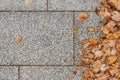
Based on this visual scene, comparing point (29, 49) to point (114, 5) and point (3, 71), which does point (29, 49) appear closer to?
point (3, 71)

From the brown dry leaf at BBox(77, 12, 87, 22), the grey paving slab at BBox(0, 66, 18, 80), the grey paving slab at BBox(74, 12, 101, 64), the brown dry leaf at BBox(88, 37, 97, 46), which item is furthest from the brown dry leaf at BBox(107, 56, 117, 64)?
the grey paving slab at BBox(0, 66, 18, 80)

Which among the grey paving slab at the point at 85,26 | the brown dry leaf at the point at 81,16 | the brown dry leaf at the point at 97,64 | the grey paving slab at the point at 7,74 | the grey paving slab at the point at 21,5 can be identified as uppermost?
the grey paving slab at the point at 21,5

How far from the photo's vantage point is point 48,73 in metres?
3.64

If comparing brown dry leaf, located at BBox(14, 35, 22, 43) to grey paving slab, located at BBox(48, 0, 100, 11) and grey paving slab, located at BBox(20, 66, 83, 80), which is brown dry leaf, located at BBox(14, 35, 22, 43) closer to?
grey paving slab, located at BBox(20, 66, 83, 80)

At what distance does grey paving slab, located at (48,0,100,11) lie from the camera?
3.62 m

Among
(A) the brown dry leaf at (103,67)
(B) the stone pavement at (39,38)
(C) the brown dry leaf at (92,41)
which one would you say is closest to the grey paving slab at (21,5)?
(B) the stone pavement at (39,38)

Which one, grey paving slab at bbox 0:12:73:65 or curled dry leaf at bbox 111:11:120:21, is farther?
grey paving slab at bbox 0:12:73:65

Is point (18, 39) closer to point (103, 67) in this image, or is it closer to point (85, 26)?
point (85, 26)

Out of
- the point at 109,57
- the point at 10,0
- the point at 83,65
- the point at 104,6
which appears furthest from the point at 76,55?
the point at 10,0

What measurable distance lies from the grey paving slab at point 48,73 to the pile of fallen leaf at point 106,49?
0.64 ft

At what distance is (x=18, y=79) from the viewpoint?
12.0 feet

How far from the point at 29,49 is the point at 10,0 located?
0.55 metres

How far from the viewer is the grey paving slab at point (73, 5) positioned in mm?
3623

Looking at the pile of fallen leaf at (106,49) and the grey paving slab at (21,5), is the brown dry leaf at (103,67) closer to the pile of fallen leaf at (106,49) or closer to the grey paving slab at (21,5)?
the pile of fallen leaf at (106,49)
